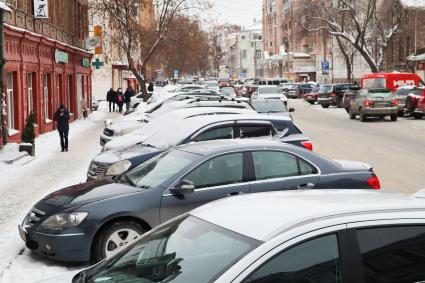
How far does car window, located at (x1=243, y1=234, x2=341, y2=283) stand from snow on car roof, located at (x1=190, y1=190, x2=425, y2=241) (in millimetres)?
129

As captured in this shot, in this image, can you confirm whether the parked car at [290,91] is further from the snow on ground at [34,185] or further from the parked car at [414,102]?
the snow on ground at [34,185]

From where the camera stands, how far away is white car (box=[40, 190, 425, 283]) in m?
3.60

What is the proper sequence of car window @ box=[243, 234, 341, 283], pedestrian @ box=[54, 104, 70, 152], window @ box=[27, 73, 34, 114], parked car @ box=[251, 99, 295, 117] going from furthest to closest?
window @ box=[27, 73, 34, 114] → parked car @ box=[251, 99, 295, 117] → pedestrian @ box=[54, 104, 70, 152] → car window @ box=[243, 234, 341, 283]

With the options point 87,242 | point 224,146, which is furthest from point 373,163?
point 87,242

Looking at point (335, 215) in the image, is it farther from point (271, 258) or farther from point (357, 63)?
point (357, 63)

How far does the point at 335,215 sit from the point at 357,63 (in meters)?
81.8

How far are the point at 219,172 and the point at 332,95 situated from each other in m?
43.0

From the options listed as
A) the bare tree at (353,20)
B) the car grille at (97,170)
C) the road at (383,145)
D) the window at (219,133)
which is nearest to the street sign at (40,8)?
the road at (383,145)

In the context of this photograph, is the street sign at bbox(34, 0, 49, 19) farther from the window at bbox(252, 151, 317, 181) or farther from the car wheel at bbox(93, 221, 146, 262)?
the car wheel at bbox(93, 221, 146, 262)

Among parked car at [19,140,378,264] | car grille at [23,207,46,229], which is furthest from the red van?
car grille at [23,207,46,229]

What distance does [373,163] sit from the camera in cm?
1712

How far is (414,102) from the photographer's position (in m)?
34.3

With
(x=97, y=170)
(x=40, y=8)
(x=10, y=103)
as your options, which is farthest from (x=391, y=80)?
(x=97, y=170)

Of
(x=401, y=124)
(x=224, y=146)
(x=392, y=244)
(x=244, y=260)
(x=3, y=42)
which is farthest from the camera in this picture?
(x=401, y=124)
